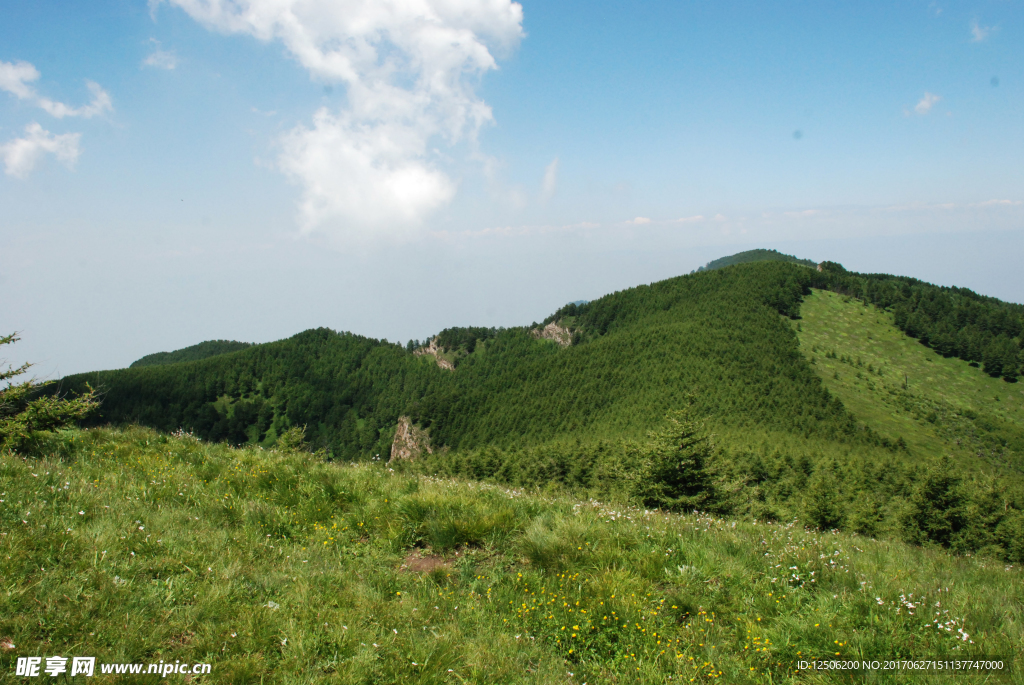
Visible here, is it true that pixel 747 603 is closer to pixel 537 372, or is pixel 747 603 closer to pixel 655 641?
pixel 655 641

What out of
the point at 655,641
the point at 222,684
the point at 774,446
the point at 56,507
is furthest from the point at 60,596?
A: the point at 774,446

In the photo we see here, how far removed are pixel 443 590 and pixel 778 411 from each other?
98.6 metres

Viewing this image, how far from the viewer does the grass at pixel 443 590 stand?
3820mm

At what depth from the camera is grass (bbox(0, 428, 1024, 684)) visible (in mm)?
3820

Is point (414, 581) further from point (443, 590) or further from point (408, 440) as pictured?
point (408, 440)

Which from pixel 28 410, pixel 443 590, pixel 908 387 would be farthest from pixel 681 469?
pixel 908 387

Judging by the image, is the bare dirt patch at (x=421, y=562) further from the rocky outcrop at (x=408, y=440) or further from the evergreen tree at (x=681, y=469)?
the rocky outcrop at (x=408, y=440)

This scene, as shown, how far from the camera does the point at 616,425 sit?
97.8m

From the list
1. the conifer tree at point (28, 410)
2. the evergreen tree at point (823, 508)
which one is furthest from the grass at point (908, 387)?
the conifer tree at point (28, 410)

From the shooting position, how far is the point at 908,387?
107 meters

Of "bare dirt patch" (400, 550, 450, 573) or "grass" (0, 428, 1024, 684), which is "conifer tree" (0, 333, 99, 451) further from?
"bare dirt patch" (400, 550, 450, 573)

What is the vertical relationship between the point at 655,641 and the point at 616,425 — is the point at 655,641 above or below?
above

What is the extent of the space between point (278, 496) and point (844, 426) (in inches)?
3945

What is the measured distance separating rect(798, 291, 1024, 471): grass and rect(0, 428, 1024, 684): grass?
9576cm
